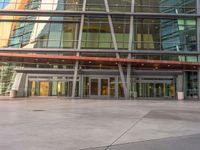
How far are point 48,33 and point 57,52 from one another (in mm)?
3440

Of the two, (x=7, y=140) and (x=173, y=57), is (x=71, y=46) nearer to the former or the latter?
(x=173, y=57)

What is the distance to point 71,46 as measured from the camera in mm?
38156

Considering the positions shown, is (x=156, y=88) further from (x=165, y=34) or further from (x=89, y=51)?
(x=89, y=51)

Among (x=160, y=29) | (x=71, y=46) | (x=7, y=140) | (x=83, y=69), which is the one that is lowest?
(x=7, y=140)

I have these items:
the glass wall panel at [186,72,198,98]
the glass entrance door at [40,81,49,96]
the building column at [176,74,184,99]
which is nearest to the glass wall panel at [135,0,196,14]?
the glass wall panel at [186,72,198,98]

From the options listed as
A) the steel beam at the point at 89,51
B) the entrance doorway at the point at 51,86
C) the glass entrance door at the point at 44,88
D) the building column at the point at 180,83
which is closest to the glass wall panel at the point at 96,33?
the steel beam at the point at 89,51

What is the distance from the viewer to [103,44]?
126 ft

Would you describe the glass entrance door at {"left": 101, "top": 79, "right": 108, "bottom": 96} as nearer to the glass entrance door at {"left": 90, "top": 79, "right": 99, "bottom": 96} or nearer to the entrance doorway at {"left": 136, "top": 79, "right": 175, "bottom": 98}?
the glass entrance door at {"left": 90, "top": 79, "right": 99, "bottom": 96}

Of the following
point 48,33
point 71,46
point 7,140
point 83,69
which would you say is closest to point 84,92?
point 83,69

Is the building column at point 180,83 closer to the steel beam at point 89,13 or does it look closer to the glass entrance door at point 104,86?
the steel beam at point 89,13

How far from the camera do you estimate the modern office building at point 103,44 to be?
37562mm

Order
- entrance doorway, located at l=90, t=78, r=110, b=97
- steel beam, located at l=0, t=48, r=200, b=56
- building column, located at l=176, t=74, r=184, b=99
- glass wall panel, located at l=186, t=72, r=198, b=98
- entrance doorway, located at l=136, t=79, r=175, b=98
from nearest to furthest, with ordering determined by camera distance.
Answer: steel beam, located at l=0, t=48, r=200, b=56
glass wall panel, located at l=186, t=72, r=198, b=98
building column, located at l=176, t=74, r=184, b=99
entrance doorway, located at l=90, t=78, r=110, b=97
entrance doorway, located at l=136, t=79, r=175, b=98

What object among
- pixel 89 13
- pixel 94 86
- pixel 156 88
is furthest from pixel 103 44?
pixel 156 88

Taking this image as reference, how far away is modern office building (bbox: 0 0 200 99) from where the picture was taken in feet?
123
